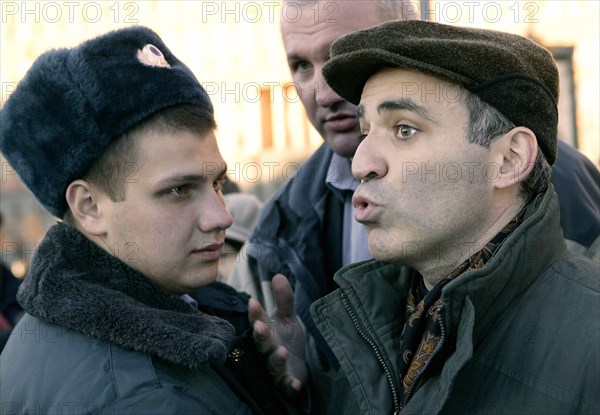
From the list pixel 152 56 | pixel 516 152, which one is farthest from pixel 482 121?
pixel 152 56

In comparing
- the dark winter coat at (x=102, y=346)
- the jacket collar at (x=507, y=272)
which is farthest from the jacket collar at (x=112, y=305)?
the jacket collar at (x=507, y=272)

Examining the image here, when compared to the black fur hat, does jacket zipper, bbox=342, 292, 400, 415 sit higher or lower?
lower

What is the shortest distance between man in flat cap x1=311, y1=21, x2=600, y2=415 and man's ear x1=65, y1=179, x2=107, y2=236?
26.4 inches

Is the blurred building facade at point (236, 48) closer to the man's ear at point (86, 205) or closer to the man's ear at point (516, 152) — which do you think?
the man's ear at point (516, 152)

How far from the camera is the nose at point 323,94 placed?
3.11 m

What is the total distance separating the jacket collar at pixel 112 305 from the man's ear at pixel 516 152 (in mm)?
847

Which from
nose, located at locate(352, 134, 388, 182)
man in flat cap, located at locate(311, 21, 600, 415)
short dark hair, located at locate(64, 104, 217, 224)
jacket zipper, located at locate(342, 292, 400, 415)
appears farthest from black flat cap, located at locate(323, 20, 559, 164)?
jacket zipper, located at locate(342, 292, 400, 415)

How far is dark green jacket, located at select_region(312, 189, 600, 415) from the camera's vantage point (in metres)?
2.00

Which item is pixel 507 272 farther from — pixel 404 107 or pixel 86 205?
pixel 86 205

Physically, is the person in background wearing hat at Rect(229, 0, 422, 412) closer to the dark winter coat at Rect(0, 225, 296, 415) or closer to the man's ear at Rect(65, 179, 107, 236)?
the dark winter coat at Rect(0, 225, 296, 415)

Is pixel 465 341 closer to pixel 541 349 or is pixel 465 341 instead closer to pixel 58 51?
pixel 541 349

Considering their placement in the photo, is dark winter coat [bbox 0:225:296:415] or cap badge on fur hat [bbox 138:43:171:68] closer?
dark winter coat [bbox 0:225:296:415]

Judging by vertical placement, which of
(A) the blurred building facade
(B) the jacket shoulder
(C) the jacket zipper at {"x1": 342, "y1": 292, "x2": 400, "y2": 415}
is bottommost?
(A) the blurred building facade

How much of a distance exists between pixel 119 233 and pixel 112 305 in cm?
27
